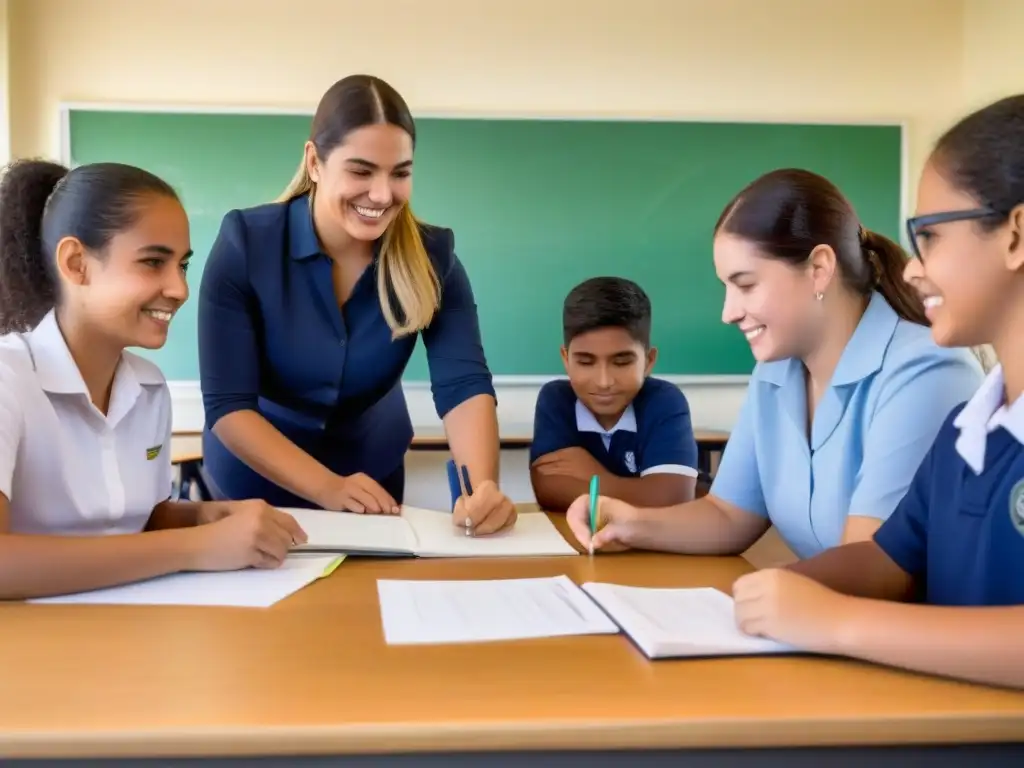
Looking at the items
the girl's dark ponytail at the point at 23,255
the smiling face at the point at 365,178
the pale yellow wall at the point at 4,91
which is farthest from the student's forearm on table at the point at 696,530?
the pale yellow wall at the point at 4,91

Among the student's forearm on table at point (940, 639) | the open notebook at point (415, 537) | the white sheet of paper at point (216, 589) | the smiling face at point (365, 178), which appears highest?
the smiling face at point (365, 178)

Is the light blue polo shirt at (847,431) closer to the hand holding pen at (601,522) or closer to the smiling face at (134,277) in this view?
the hand holding pen at (601,522)

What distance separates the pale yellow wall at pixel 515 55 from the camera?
11.6ft

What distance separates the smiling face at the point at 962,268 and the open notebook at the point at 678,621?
0.36 metres

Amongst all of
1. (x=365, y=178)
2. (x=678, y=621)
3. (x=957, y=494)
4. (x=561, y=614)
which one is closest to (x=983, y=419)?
(x=957, y=494)

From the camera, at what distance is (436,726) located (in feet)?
2.06

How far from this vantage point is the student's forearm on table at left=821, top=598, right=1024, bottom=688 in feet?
2.29

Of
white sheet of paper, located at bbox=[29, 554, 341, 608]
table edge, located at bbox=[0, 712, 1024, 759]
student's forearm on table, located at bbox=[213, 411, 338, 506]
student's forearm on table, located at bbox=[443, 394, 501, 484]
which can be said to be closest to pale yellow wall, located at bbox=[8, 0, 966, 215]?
student's forearm on table, located at bbox=[443, 394, 501, 484]

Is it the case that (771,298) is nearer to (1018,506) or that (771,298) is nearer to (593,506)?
(593,506)

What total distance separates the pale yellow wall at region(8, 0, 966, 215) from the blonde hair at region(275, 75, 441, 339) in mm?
2169

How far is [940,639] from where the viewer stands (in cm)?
72

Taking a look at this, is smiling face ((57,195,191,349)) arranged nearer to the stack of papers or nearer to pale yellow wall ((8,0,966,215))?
the stack of papers

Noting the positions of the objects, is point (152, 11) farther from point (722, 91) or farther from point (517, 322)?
point (722, 91)

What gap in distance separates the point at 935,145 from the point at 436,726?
0.75 metres
